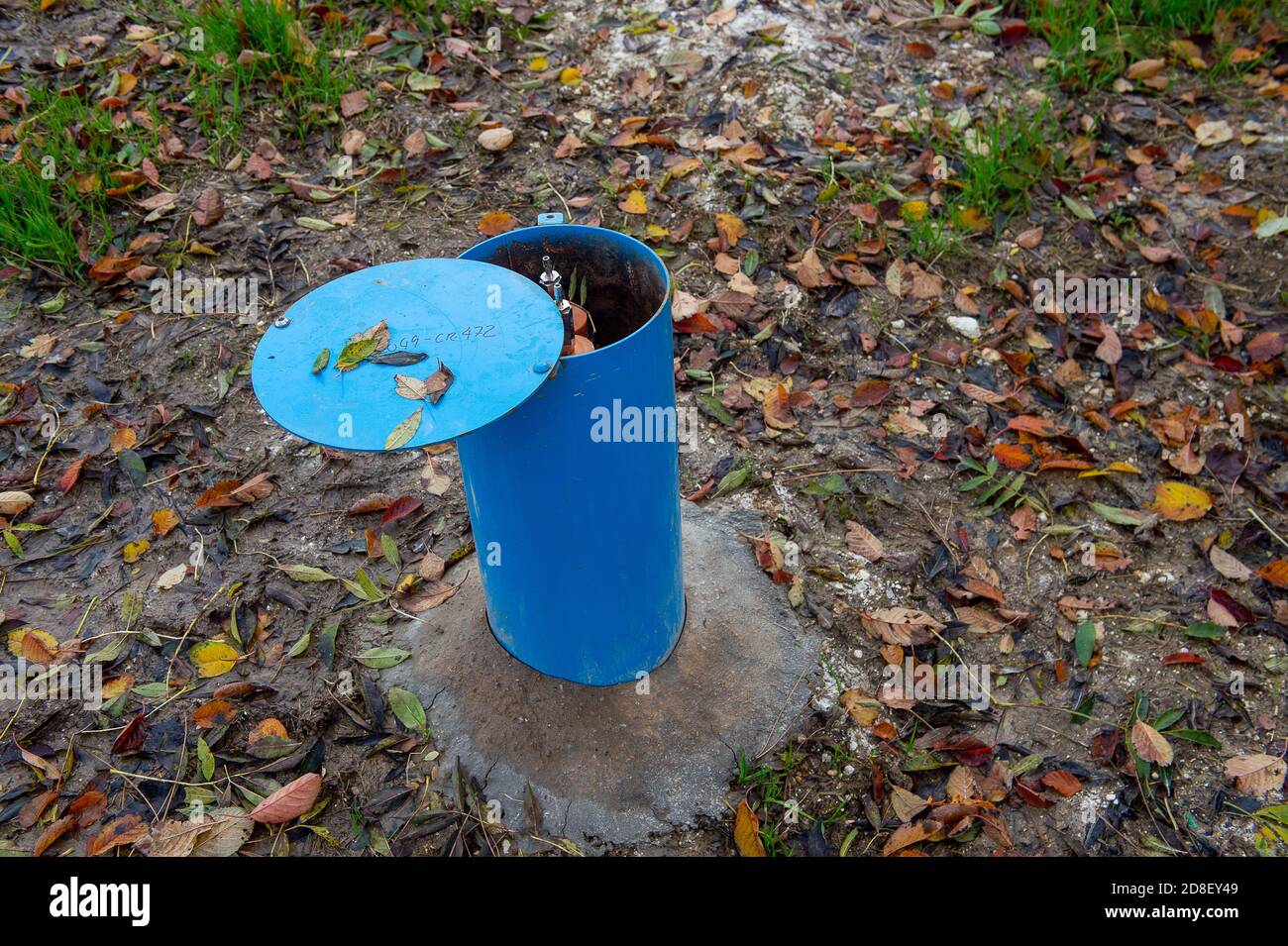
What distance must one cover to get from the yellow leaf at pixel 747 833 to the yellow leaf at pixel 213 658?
1.34 m

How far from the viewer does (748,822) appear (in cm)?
213

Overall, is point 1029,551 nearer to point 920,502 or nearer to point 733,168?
point 920,502

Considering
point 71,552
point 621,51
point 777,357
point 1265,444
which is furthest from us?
point 621,51

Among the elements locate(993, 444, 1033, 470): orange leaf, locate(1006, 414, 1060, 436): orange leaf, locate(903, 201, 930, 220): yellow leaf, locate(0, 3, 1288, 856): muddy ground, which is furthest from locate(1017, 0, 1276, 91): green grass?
locate(993, 444, 1033, 470): orange leaf

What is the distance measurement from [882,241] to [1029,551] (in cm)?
131

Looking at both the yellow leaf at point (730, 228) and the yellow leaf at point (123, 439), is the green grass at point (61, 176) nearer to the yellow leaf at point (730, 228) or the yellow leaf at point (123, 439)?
the yellow leaf at point (123, 439)

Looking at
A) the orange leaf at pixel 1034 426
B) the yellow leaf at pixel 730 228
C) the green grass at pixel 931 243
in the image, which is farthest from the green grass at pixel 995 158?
the orange leaf at pixel 1034 426

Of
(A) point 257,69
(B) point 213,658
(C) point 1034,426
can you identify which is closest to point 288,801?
(B) point 213,658

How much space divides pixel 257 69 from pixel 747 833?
344cm

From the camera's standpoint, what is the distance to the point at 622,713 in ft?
7.48

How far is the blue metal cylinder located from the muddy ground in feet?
1.33

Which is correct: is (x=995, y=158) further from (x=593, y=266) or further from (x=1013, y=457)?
(x=593, y=266)
